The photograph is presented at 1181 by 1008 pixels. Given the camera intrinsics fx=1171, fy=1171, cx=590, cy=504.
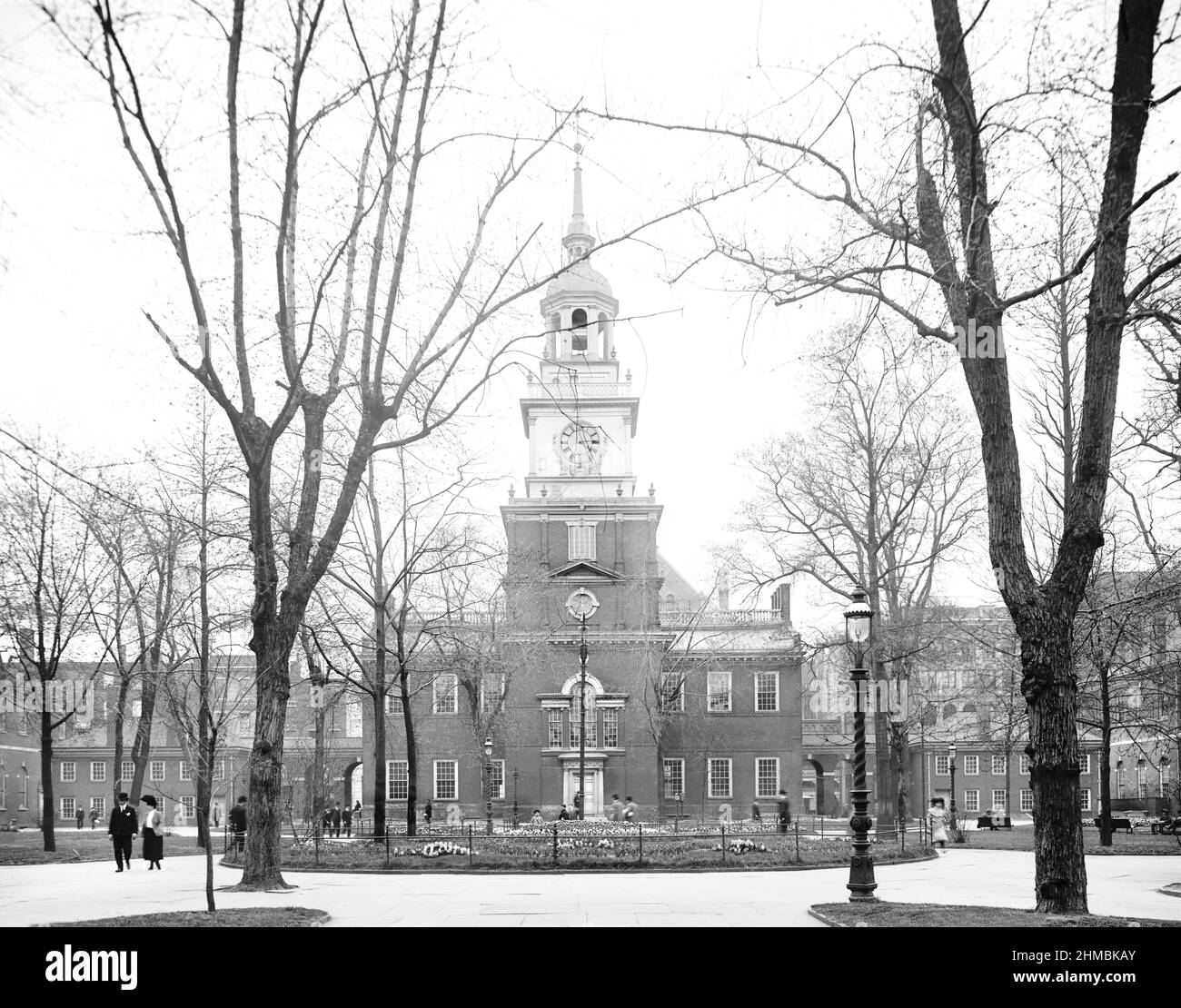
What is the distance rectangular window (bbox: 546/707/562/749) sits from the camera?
→ 5391cm

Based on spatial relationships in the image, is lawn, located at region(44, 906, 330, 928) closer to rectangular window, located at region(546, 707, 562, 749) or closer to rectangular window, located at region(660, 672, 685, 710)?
rectangular window, located at region(660, 672, 685, 710)

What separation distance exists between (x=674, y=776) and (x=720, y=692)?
4569 mm

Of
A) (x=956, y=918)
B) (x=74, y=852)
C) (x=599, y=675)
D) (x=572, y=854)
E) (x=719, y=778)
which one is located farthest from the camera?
(x=719, y=778)

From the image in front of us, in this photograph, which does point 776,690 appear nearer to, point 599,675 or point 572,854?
point 599,675

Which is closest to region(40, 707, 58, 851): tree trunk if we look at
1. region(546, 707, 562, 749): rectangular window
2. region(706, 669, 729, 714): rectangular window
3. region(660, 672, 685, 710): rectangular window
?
region(660, 672, 685, 710): rectangular window

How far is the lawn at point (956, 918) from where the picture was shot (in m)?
10.6

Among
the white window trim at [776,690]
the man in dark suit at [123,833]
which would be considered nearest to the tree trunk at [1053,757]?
the man in dark suit at [123,833]

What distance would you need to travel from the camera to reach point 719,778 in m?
55.8

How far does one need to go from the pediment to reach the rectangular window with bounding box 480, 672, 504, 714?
18.1 ft

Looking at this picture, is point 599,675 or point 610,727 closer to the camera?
point 610,727

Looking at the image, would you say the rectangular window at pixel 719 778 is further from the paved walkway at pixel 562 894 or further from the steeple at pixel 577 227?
the paved walkway at pixel 562 894

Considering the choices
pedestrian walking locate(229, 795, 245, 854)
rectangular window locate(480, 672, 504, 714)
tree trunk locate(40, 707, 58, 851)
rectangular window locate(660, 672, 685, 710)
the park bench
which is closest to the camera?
pedestrian walking locate(229, 795, 245, 854)
